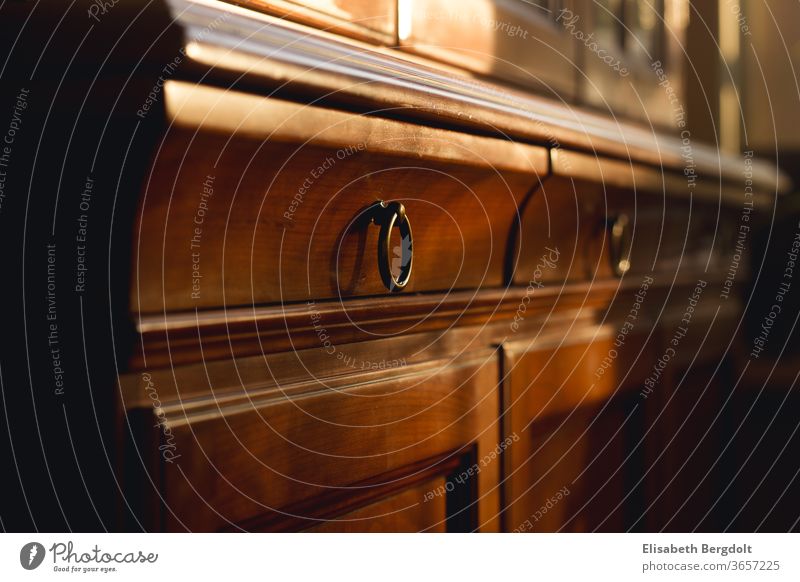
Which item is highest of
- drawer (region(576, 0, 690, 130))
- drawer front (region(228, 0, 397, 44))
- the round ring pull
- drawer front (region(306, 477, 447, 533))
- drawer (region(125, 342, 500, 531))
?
drawer (region(576, 0, 690, 130))

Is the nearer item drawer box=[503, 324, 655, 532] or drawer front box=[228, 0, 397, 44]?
drawer front box=[228, 0, 397, 44]

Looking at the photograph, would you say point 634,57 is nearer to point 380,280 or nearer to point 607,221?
point 607,221

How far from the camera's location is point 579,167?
0.47 meters

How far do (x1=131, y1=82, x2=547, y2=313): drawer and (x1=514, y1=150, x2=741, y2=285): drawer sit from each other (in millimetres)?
66

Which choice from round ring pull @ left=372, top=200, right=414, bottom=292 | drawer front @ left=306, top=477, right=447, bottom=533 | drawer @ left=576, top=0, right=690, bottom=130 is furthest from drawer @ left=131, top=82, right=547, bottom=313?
drawer @ left=576, top=0, right=690, bottom=130

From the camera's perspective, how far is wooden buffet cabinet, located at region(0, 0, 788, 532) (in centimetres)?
27

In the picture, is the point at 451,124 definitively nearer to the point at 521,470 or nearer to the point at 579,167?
the point at 579,167

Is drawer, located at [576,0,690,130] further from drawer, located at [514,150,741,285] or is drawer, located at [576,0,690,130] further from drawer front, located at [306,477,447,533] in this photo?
drawer front, located at [306,477,447,533]

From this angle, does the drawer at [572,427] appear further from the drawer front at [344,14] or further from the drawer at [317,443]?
the drawer front at [344,14]

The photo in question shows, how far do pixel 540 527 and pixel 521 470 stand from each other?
0.22 ft

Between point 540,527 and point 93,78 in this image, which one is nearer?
point 93,78

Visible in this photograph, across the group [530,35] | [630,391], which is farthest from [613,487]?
[530,35]

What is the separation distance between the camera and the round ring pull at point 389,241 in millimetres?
333

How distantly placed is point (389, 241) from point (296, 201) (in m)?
0.05
